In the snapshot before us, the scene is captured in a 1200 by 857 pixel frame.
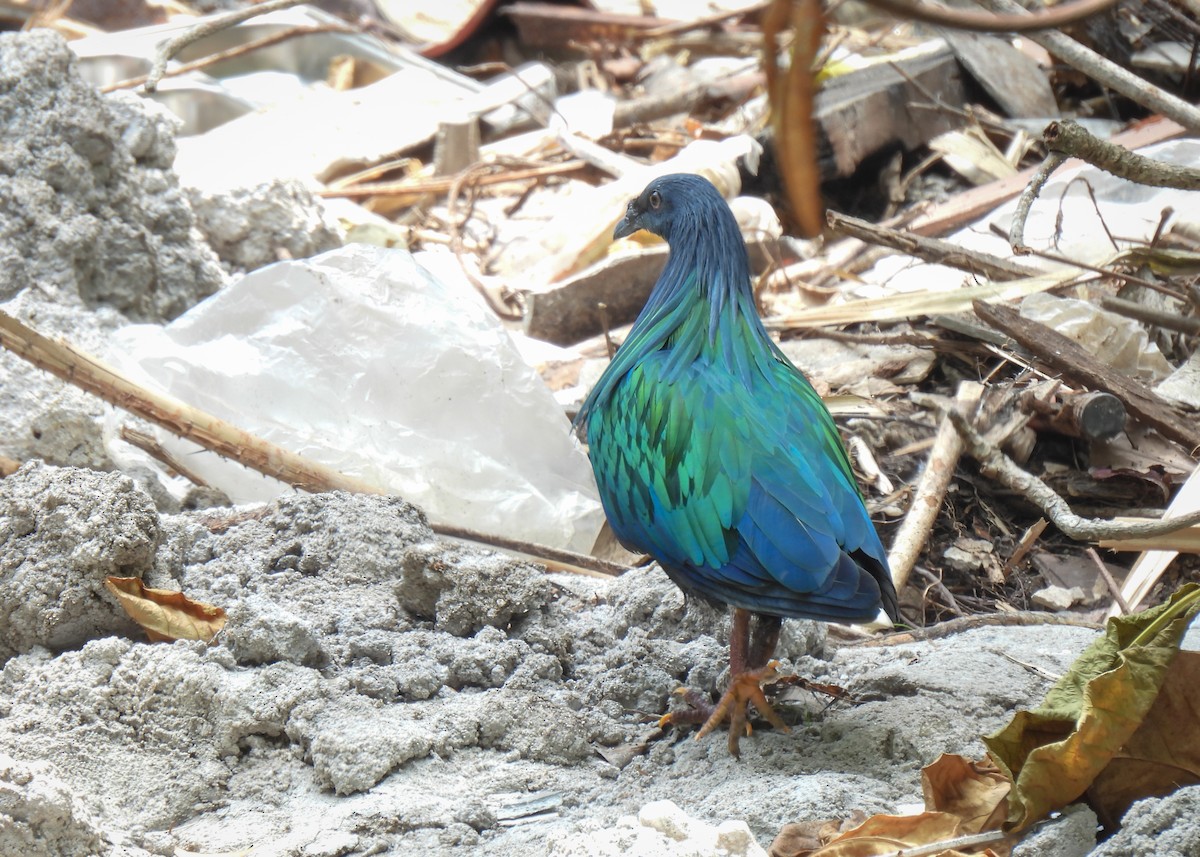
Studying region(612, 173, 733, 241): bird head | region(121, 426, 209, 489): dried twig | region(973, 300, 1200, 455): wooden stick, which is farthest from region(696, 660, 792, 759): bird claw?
region(121, 426, 209, 489): dried twig

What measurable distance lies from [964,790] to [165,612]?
5.42 ft

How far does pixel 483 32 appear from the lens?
880 cm

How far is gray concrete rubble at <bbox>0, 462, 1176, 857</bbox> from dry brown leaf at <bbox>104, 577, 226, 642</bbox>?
0.04 metres

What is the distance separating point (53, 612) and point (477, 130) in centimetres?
487

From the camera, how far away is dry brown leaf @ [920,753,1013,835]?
1.94 meters

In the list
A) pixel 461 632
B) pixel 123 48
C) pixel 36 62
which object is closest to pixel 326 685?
pixel 461 632

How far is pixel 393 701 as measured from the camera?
2582 millimetres

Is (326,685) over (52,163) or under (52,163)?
under

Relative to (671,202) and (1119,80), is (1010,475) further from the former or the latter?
(671,202)

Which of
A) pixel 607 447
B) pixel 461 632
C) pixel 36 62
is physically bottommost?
pixel 461 632

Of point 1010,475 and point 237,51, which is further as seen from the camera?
point 237,51

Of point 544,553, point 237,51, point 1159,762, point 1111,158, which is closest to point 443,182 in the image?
point 237,51

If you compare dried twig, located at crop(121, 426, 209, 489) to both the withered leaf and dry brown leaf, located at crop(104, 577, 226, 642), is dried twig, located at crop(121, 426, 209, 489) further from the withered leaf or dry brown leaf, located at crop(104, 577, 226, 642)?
the withered leaf

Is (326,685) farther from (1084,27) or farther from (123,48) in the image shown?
(123,48)
